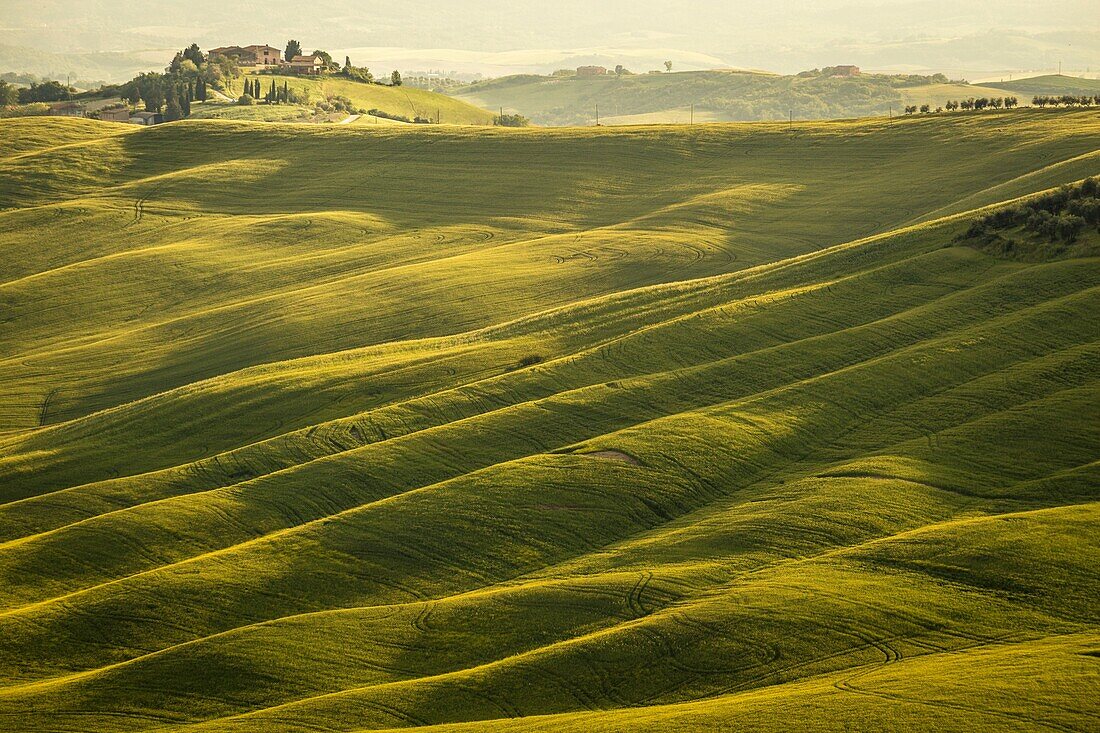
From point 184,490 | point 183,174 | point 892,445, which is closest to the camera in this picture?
point 892,445

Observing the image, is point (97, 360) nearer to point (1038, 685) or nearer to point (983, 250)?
point (983, 250)

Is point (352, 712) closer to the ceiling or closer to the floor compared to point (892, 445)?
closer to the floor

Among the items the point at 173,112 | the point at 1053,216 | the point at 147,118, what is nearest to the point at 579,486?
the point at 1053,216

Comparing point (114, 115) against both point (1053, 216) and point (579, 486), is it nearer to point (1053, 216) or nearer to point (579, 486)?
point (1053, 216)

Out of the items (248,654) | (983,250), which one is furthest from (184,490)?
(983,250)

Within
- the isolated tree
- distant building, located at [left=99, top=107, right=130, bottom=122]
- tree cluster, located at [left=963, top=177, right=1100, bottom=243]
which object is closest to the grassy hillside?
tree cluster, located at [left=963, top=177, right=1100, bottom=243]

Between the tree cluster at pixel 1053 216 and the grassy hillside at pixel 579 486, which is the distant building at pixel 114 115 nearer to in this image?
the grassy hillside at pixel 579 486

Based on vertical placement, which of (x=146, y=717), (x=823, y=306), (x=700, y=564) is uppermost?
(x=823, y=306)

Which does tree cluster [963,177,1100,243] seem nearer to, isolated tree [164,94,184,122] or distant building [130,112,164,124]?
isolated tree [164,94,184,122]
